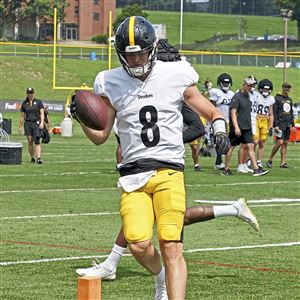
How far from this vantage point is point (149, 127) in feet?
23.6

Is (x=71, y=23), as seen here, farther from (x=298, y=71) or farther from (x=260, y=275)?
(x=260, y=275)

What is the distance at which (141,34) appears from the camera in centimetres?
714

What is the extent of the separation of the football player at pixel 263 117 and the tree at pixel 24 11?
235 feet

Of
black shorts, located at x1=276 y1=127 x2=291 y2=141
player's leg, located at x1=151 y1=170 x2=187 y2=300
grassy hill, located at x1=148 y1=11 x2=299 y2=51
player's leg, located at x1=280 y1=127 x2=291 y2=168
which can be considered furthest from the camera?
grassy hill, located at x1=148 y1=11 x2=299 y2=51

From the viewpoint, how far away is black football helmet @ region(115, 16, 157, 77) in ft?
23.4

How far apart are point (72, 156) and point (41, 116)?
6.01 ft

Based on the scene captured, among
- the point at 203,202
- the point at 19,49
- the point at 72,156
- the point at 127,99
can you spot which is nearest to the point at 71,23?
the point at 19,49

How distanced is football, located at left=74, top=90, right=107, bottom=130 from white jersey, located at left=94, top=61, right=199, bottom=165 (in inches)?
6.6

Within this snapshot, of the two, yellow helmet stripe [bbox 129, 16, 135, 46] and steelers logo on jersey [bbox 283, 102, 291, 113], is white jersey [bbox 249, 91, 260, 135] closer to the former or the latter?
steelers logo on jersey [bbox 283, 102, 291, 113]

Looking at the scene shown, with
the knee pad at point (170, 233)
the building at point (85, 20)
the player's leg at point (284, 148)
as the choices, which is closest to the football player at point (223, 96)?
the player's leg at point (284, 148)

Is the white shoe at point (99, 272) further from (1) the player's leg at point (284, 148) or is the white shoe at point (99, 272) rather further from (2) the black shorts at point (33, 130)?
(2) the black shorts at point (33, 130)

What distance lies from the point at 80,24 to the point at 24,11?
53.9 feet

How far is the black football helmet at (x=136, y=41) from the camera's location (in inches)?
280

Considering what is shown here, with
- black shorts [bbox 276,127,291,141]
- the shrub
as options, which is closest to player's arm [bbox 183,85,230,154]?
black shorts [bbox 276,127,291,141]
